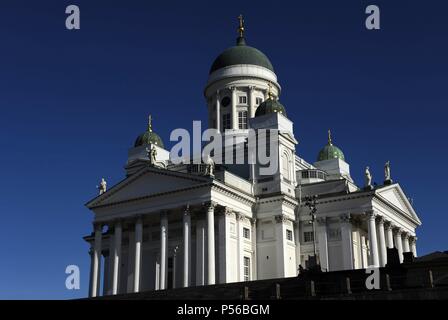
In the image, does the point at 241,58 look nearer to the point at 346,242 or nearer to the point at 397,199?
the point at 397,199

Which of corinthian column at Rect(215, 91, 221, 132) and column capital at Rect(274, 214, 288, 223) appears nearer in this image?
column capital at Rect(274, 214, 288, 223)

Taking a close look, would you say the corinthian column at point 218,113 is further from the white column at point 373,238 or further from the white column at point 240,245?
the white column at point 373,238

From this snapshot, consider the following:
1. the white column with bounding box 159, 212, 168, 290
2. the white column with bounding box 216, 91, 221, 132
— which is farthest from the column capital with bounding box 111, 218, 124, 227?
the white column with bounding box 216, 91, 221, 132

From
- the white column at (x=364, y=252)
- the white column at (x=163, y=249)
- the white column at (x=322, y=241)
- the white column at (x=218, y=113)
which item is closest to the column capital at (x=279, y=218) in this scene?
the white column at (x=322, y=241)

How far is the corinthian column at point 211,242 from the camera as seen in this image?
47.8m

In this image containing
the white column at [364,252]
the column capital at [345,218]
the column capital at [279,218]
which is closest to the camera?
the column capital at [279,218]

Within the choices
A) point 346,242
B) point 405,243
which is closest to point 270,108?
point 346,242

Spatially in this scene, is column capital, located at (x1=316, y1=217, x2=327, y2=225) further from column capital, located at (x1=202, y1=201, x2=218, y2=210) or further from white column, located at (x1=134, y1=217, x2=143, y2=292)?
white column, located at (x1=134, y1=217, x2=143, y2=292)

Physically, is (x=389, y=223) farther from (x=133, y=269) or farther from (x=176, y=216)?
(x=133, y=269)

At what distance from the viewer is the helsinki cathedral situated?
50.3 m

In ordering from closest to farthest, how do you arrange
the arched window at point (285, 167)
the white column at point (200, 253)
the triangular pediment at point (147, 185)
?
1. the white column at point (200, 253)
2. the triangular pediment at point (147, 185)
3. the arched window at point (285, 167)

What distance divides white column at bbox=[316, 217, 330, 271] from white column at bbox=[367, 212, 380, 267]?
12.5 feet

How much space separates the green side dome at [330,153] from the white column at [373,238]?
56.8 ft
